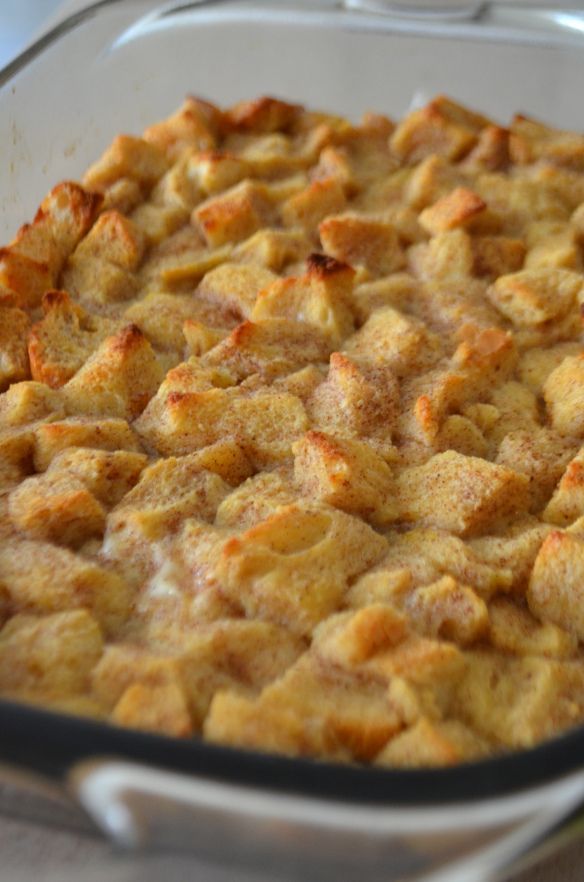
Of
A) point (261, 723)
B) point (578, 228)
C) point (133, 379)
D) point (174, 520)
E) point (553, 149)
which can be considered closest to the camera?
point (261, 723)

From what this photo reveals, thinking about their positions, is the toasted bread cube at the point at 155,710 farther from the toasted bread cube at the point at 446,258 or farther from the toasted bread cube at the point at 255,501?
the toasted bread cube at the point at 446,258

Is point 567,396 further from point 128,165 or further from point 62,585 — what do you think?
point 128,165

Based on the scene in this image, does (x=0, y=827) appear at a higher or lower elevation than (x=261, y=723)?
lower

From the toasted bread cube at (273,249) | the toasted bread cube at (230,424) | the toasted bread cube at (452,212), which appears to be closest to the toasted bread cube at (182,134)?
the toasted bread cube at (273,249)

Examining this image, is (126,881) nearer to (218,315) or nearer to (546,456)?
(546,456)

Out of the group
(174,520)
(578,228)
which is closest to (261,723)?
(174,520)

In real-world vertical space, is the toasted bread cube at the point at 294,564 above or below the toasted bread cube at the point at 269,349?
below

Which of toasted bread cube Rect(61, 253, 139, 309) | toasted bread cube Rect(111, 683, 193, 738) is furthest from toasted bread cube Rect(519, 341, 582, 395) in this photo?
toasted bread cube Rect(111, 683, 193, 738)
